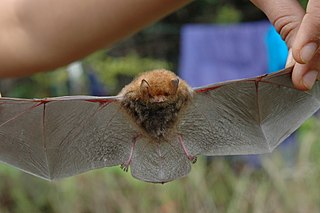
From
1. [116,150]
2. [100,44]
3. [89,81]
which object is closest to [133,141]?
[116,150]

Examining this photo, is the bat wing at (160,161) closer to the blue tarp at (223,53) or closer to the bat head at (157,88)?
the bat head at (157,88)

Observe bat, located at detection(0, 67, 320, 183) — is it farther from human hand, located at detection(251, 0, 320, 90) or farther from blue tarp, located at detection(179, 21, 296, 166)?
blue tarp, located at detection(179, 21, 296, 166)

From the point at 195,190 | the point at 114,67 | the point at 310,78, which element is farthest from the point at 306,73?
the point at 114,67

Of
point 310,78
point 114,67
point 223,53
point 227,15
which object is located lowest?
point 227,15

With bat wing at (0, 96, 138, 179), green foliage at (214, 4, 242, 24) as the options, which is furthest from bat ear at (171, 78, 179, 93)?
green foliage at (214, 4, 242, 24)

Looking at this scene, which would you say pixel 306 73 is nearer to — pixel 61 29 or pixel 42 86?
pixel 61 29

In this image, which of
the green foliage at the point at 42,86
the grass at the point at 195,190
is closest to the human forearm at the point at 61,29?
the grass at the point at 195,190

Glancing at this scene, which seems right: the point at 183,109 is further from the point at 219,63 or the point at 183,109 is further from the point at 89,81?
the point at 89,81

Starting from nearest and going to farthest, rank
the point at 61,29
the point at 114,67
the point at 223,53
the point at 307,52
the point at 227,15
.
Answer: the point at 307,52, the point at 61,29, the point at 223,53, the point at 114,67, the point at 227,15
